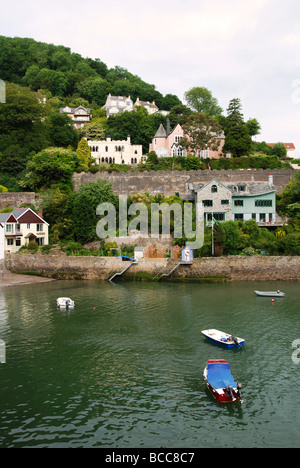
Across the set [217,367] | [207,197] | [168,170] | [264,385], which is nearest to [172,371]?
[217,367]

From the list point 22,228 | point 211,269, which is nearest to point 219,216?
point 211,269

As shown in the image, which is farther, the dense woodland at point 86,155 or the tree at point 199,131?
the tree at point 199,131

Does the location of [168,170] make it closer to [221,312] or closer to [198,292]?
[198,292]

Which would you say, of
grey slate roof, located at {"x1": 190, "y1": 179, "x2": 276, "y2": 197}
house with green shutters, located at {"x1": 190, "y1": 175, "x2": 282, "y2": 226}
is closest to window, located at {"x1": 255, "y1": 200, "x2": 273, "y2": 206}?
house with green shutters, located at {"x1": 190, "y1": 175, "x2": 282, "y2": 226}

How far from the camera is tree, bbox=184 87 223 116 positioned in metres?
80.6

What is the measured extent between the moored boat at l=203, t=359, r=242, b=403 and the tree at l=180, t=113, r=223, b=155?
45611 mm

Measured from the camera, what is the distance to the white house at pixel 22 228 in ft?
149

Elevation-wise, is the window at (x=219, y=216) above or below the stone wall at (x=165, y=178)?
below

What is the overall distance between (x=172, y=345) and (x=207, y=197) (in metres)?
28.1

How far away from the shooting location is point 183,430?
44.3 ft

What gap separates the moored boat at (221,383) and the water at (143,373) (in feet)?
1.13

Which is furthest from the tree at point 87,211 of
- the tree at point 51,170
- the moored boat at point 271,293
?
the moored boat at point 271,293

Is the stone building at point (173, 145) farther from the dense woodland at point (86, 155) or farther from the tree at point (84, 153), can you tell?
the tree at point (84, 153)

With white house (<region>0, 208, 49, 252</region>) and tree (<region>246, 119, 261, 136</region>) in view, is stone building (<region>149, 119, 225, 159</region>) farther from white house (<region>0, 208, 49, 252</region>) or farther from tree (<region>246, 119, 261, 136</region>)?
white house (<region>0, 208, 49, 252</region>)
